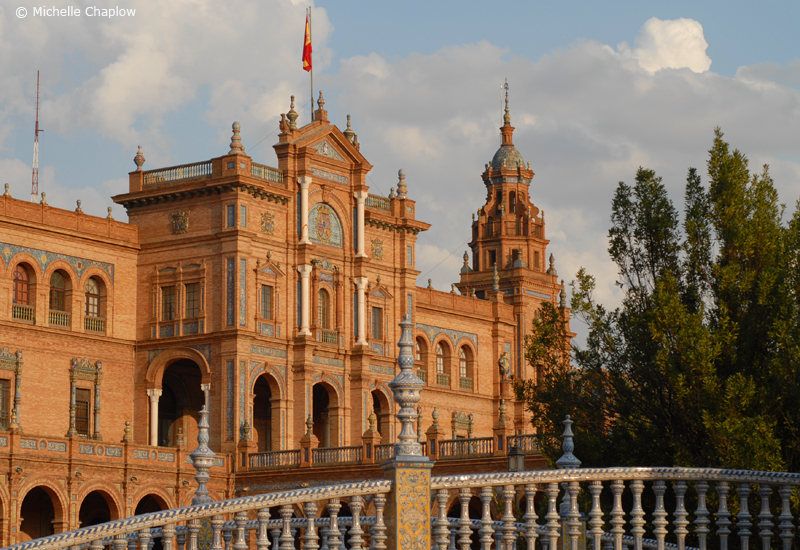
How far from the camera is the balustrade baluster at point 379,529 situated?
10.7m

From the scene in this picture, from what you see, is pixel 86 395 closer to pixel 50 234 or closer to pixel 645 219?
pixel 50 234

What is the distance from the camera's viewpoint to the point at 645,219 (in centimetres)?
2077

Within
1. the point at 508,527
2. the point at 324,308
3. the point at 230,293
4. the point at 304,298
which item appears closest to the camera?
the point at 508,527

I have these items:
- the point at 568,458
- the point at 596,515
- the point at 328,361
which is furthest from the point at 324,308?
the point at 596,515

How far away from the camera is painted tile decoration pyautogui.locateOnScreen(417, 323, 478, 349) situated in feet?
187

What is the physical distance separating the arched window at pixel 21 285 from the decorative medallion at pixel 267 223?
25.6 feet

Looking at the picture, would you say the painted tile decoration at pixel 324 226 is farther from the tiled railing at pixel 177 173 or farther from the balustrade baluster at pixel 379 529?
the balustrade baluster at pixel 379 529

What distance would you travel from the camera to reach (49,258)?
1737 inches

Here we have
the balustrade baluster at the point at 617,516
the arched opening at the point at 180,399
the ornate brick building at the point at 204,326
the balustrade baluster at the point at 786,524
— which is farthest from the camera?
the arched opening at the point at 180,399

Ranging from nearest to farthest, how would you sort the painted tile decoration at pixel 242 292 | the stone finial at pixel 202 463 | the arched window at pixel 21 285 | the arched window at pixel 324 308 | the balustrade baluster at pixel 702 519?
the stone finial at pixel 202 463
the balustrade baluster at pixel 702 519
the arched window at pixel 21 285
the painted tile decoration at pixel 242 292
the arched window at pixel 324 308

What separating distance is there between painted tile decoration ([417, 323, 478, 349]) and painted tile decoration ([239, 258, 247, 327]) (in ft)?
41.2

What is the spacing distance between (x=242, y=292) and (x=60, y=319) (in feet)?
19.1

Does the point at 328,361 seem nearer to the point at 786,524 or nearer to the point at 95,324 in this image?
the point at 95,324

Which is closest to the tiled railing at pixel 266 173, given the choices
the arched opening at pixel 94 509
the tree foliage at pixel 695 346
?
the arched opening at pixel 94 509
